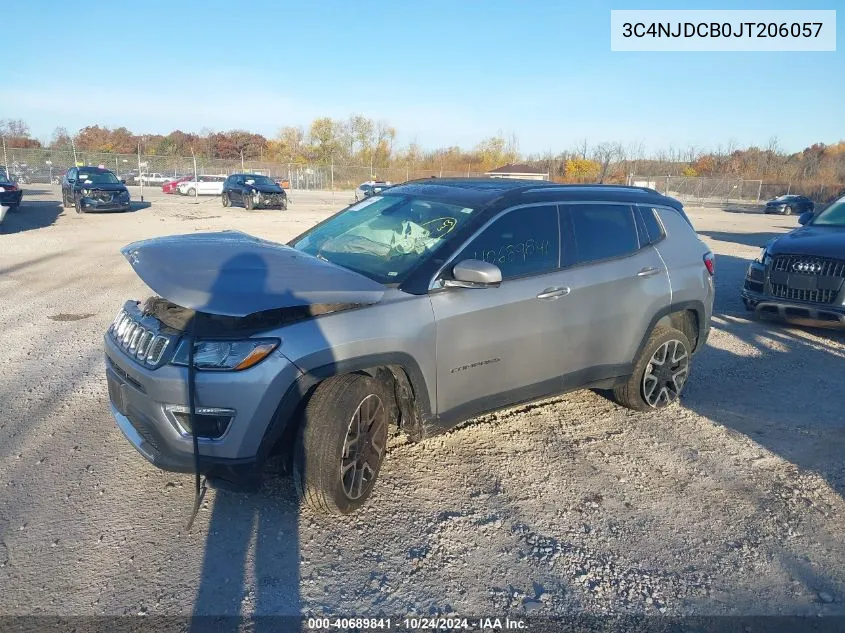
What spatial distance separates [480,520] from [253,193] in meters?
25.8

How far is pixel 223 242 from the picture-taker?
11.8 ft

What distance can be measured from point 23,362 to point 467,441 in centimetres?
420

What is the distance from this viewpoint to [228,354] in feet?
9.48

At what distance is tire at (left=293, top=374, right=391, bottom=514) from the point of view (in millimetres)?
3051

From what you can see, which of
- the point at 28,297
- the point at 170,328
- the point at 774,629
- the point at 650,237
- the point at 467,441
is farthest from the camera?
the point at 28,297

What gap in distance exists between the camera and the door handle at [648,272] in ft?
14.8

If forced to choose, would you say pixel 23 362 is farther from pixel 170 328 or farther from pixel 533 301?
pixel 533 301

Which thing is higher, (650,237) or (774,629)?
(650,237)

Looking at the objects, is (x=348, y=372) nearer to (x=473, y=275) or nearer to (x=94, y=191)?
(x=473, y=275)

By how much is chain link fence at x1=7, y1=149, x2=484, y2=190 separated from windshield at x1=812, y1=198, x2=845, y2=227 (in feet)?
121

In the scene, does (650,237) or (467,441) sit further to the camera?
(650,237)

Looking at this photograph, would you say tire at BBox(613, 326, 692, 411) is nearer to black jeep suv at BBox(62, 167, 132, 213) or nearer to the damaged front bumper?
the damaged front bumper

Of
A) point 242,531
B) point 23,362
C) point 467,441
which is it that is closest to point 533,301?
point 467,441

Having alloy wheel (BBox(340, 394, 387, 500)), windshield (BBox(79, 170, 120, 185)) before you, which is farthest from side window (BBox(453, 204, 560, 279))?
windshield (BBox(79, 170, 120, 185))
